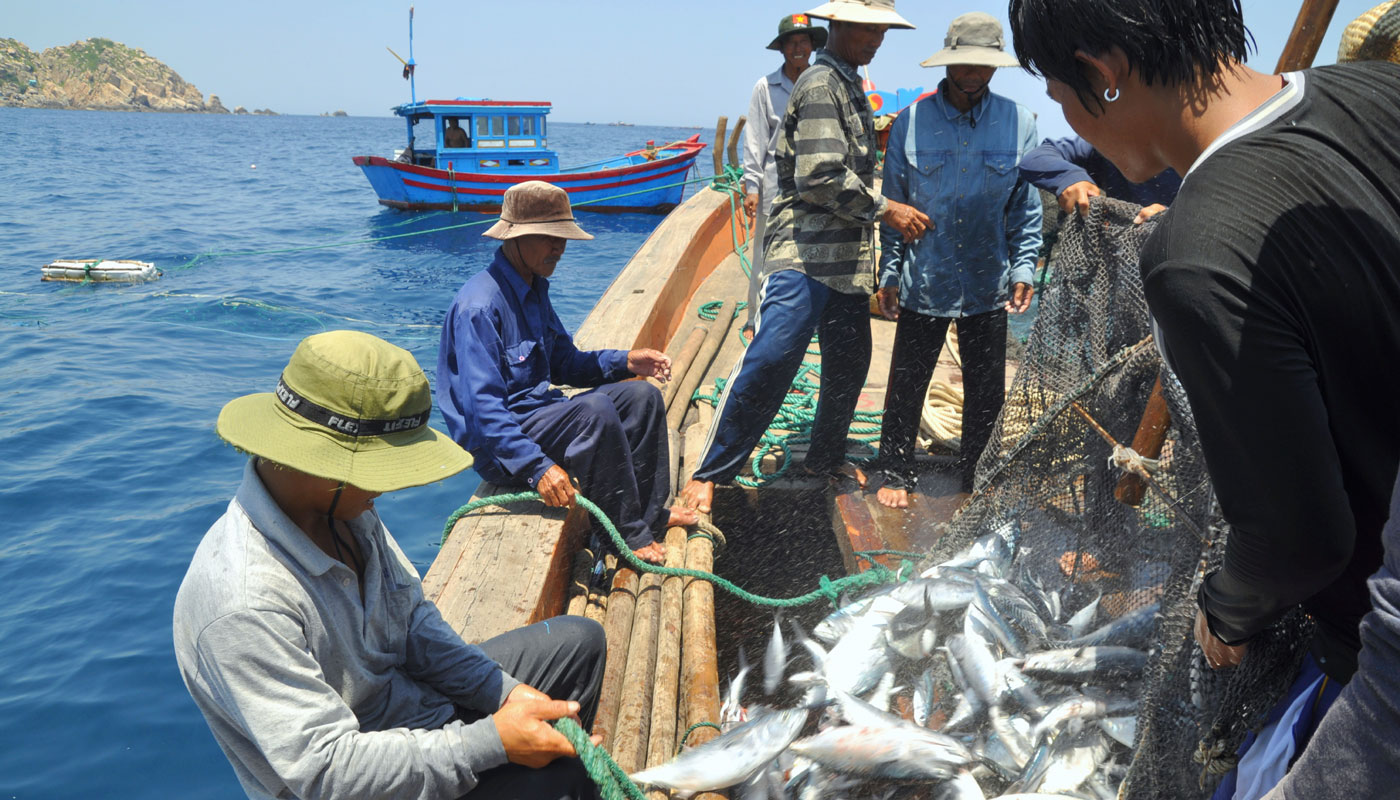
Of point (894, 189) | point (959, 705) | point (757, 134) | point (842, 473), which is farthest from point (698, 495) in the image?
point (757, 134)

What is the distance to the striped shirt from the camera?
13.0 feet

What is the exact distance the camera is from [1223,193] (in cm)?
116

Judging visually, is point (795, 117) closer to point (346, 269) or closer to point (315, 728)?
point (315, 728)

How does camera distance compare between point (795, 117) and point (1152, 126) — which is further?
point (795, 117)

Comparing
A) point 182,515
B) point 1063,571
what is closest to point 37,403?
point 182,515

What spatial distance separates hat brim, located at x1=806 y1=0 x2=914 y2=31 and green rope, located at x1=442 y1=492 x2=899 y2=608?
2.45 metres

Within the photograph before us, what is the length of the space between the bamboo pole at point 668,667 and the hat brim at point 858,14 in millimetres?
2540

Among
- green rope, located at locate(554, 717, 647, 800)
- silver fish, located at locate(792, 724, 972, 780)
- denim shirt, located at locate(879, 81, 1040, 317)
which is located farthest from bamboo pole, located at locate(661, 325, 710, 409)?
green rope, located at locate(554, 717, 647, 800)

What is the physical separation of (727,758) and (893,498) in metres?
2.17

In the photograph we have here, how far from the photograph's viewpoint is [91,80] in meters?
159

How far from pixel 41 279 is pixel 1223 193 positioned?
61.3 feet

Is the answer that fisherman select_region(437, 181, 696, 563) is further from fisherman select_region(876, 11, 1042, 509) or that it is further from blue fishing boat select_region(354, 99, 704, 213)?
blue fishing boat select_region(354, 99, 704, 213)

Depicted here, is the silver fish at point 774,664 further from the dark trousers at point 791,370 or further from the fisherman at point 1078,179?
the fisherman at point 1078,179

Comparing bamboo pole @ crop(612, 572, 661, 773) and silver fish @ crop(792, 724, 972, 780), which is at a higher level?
silver fish @ crop(792, 724, 972, 780)
